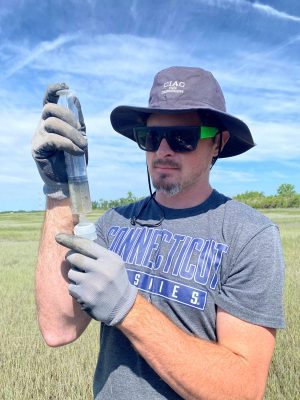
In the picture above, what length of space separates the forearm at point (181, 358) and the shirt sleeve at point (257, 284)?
0.22m

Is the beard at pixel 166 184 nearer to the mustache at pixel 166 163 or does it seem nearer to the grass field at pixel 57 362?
the mustache at pixel 166 163

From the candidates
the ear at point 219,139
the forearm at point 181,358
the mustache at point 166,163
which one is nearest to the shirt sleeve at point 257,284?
the forearm at point 181,358

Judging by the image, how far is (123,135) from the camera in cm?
287

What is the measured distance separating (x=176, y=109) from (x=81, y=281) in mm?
1002

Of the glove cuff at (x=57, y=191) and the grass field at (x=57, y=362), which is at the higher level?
the glove cuff at (x=57, y=191)

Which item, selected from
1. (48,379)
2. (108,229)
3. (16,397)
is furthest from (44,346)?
(108,229)

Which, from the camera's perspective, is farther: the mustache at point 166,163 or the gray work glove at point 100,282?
the mustache at point 166,163

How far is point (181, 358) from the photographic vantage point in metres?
1.82

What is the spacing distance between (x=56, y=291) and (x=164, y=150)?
91 centimetres

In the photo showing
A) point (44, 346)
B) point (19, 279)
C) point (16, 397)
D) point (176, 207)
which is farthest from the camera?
point (19, 279)

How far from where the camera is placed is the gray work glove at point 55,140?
1.95m

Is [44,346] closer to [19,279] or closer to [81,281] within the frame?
[81,281]

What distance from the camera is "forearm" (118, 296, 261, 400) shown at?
71.6 inches

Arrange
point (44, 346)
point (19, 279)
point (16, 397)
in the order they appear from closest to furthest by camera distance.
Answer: point (16, 397) → point (44, 346) → point (19, 279)
